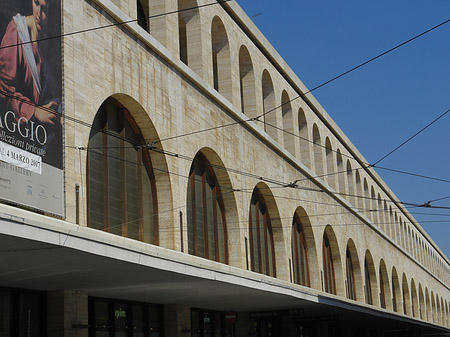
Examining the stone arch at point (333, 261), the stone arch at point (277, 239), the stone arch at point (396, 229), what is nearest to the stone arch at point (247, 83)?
the stone arch at point (277, 239)

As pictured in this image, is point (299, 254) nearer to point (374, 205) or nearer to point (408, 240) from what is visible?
point (374, 205)

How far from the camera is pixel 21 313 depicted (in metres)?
16.8

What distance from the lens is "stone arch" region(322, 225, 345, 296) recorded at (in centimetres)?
3859

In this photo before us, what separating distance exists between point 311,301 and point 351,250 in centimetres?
2037

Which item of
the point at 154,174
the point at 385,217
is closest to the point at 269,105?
the point at 154,174

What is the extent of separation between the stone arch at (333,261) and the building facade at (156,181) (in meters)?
0.30

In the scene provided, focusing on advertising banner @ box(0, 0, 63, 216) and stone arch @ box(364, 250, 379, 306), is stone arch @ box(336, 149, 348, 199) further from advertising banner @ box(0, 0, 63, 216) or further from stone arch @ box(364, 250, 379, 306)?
advertising banner @ box(0, 0, 63, 216)

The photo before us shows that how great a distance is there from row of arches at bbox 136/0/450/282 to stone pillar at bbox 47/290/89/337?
30.9 ft

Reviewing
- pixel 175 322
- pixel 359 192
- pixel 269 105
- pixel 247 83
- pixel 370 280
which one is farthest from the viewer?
pixel 359 192

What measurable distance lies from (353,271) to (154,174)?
24979mm

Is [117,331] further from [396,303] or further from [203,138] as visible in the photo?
[396,303]

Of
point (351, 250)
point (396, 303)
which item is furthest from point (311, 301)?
point (396, 303)

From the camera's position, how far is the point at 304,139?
3778cm

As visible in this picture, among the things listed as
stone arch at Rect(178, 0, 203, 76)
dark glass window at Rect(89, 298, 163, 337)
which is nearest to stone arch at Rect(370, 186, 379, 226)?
stone arch at Rect(178, 0, 203, 76)
